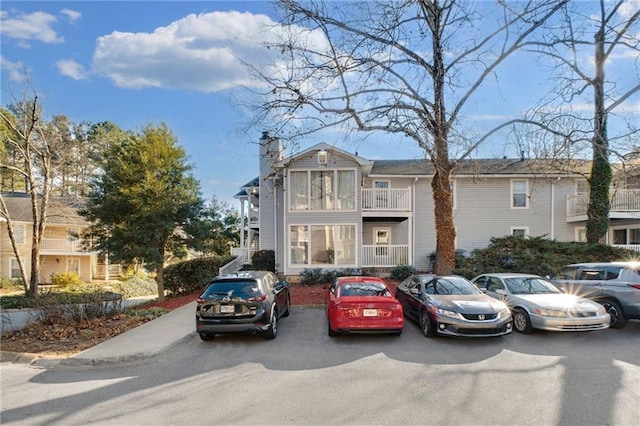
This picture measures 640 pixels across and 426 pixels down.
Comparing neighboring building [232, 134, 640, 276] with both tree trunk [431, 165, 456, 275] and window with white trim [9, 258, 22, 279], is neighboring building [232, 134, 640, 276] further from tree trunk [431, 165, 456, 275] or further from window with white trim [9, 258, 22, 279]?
window with white trim [9, 258, 22, 279]

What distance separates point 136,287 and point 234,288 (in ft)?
71.2

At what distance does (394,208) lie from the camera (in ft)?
62.3

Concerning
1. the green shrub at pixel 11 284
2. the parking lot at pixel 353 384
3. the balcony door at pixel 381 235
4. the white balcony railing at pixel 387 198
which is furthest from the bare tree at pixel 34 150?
the balcony door at pixel 381 235

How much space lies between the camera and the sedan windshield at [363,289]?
29.6ft

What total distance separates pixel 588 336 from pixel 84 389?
33.9 feet

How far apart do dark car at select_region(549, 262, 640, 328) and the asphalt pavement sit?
1015cm

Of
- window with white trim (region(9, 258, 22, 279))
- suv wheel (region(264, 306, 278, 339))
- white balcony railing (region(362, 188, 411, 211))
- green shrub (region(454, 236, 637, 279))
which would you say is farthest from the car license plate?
window with white trim (region(9, 258, 22, 279))

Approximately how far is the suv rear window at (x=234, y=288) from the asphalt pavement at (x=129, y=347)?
1.41m

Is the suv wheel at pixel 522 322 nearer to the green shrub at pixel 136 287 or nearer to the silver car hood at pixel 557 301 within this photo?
the silver car hood at pixel 557 301

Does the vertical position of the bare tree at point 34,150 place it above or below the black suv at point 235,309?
above

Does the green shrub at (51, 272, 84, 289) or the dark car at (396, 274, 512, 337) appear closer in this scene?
the dark car at (396, 274, 512, 337)

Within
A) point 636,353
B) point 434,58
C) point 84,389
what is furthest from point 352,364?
point 434,58

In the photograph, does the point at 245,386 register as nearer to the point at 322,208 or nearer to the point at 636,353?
the point at 636,353

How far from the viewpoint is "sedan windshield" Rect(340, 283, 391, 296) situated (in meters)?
9.02
